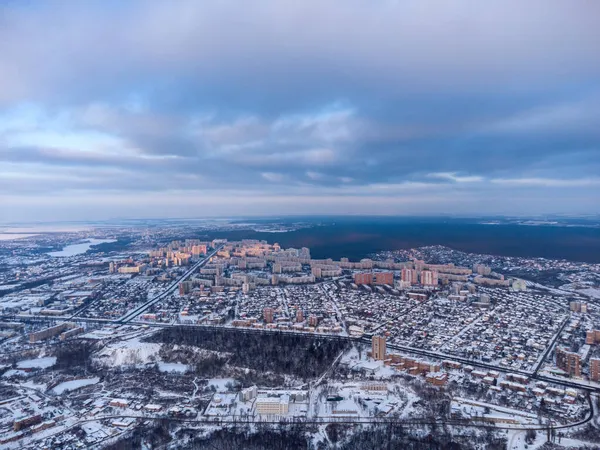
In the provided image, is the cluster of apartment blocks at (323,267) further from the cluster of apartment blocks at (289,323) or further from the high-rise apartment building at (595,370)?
the high-rise apartment building at (595,370)

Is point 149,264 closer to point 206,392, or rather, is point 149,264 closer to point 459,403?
point 206,392

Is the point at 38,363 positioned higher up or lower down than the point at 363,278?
lower down

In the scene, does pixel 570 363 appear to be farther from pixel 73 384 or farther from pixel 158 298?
pixel 158 298

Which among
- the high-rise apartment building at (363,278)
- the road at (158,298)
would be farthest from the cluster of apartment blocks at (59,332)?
the high-rise apartment building at (363,278)

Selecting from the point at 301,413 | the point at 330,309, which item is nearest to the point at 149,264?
the point at 330,309

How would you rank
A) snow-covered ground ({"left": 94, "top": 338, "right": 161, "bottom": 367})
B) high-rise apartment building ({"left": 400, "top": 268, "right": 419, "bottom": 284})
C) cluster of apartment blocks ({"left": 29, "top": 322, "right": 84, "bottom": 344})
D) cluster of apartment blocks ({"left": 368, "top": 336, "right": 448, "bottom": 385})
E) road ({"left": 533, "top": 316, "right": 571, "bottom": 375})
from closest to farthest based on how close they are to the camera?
cluster of apartment blocks ({"left": 368, "top": 336, "right": 448, "bottom": 385}) → road ({"left": 533, "top": 316, "right": 571, "bottom": 375}) → snow-covered ground ({"left": 94, "top": 338, "right": 161, "bottom": 367}) → cluster of apartment blocks ({"left": 29, "top": 322, "right": 84, "bottom": 344}) → high-rise apartment building ({"left": 400, "top": 268, "right": 419, "bottom": 284})

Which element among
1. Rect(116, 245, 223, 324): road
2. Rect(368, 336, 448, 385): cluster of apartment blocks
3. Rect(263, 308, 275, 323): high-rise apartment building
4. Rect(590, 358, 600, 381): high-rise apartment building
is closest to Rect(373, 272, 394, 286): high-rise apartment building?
Rect(263, 308, 275, 323): high-rise apartment building

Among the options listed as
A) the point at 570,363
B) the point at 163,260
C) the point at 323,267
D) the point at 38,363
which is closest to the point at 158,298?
the point at 38,363

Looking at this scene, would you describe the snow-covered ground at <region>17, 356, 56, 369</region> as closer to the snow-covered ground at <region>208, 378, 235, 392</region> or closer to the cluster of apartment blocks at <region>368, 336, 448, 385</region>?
the snow-covered ground at <region>208, 378, 235, 392</region>
